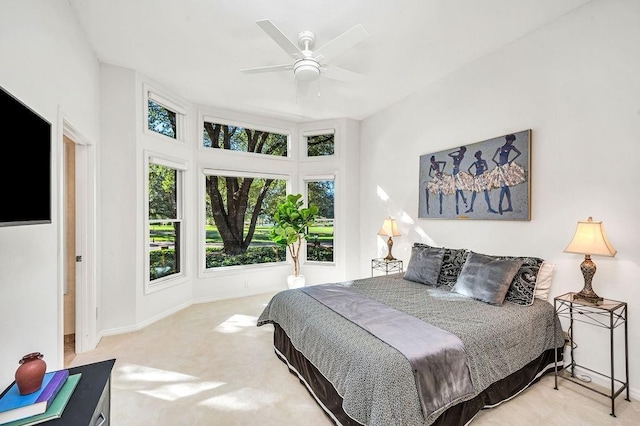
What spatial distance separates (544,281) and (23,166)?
371 cm

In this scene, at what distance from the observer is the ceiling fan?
85.8 inches

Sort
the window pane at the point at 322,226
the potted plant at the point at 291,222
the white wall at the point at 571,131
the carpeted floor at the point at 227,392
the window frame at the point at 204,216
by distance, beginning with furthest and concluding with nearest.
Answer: the window pane at the point at 322,226, the potted plant at the point at 291,222, the window frame at the point at 204,216, the white wall at the point at 571,131, the carpeted floor at the point at 227,392

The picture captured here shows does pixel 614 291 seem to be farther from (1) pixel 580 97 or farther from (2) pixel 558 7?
(2) pixel 558 7

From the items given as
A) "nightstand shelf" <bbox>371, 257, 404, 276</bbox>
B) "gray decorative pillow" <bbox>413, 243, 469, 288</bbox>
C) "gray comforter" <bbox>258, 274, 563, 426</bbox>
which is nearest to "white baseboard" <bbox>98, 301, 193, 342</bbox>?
"gray comforter" <bbox>258, 274, 563, 426</bbox>

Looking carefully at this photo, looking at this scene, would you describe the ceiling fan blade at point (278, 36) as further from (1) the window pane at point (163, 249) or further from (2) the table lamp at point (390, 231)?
(1) the window pane at point (163, 249)

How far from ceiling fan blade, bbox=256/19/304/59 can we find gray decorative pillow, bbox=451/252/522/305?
2535mm

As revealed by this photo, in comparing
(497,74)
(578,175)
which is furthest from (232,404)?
(497,74)

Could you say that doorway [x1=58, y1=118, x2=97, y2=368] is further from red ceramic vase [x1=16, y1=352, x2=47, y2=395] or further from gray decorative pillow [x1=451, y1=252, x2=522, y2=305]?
gray decorative pillow [x1=451, y1=252, x2=522, y2=305]

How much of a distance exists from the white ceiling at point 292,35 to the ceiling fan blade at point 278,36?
368mm

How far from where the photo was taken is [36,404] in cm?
116

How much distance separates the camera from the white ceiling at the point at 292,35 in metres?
2.44

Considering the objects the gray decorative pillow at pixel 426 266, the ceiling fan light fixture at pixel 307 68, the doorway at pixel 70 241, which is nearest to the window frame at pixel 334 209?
the gray decorative pillow at pixel 426 266

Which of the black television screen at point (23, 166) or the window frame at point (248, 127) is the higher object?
the window frame at point (248, 127)

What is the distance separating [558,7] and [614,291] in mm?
2391
